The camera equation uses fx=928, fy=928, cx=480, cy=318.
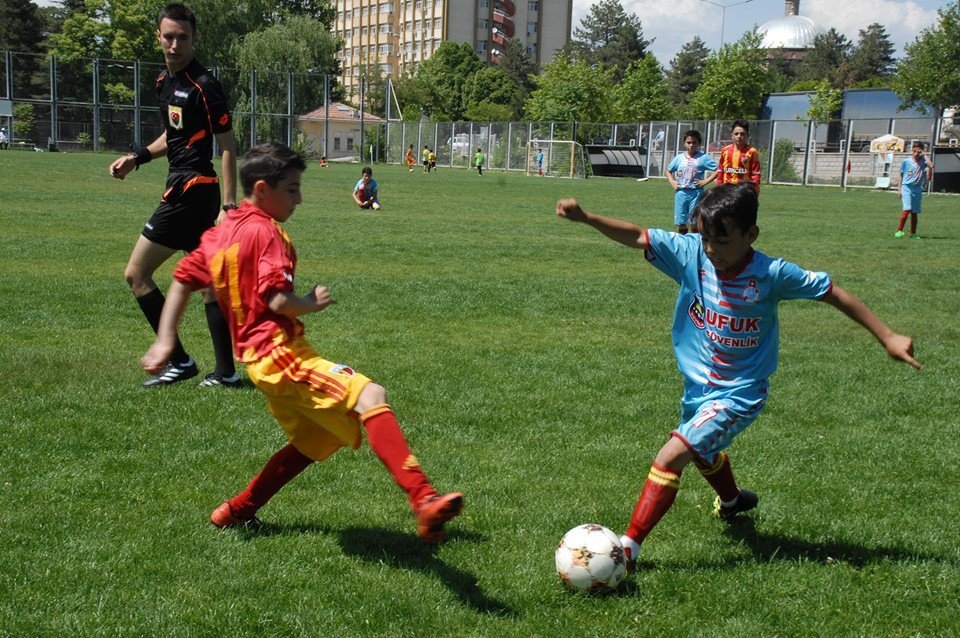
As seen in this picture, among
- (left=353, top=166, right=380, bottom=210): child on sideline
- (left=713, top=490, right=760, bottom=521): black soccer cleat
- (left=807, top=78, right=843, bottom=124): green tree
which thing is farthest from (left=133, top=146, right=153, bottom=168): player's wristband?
(left=807, top=78, right=843, bottom=124): green tree

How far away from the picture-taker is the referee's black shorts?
6258 mm

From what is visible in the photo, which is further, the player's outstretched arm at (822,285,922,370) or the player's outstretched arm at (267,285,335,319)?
the player's outstretched arm at (822,285,922,370)

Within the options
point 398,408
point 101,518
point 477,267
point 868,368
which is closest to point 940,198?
point 477,267

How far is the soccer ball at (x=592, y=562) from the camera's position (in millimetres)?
3580

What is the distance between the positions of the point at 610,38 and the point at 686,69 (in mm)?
13811

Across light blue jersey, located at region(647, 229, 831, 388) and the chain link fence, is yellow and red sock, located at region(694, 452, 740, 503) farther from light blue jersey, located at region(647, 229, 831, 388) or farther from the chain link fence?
the chain link fence

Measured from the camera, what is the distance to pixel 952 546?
4.20 metres

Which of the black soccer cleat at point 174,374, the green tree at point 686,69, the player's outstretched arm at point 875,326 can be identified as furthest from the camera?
the green tree at point 686,69

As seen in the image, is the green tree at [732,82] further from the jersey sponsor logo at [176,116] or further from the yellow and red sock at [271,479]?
the yellow and red sock at [271,479]

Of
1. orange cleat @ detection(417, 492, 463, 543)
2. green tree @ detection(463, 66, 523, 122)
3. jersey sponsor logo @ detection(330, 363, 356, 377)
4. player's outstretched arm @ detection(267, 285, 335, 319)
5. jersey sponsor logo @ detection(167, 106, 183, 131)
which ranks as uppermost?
green tree @ detection(463, 66, 523, 122)

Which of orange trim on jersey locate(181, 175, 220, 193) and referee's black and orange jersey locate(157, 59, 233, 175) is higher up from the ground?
referee's black and orange jersey locate(157, 59, 233, 175)

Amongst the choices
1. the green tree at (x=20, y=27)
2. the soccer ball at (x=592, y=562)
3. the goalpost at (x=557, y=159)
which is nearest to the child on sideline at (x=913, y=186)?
the soccer ball at (x=592, y=562)

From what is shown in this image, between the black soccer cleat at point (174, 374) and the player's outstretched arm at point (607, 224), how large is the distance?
11.5 ft

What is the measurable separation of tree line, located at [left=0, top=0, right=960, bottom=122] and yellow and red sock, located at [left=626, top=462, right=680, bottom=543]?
5256cm
